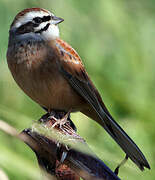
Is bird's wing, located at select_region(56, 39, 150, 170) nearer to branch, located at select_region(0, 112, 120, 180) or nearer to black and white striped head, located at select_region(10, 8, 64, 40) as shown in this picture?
black and white striped head, located at select_region(10, 8, 64, 40)

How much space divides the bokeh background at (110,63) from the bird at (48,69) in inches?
7.6

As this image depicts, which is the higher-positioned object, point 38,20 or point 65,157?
point 38,20

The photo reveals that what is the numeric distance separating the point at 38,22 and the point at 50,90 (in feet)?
1.75

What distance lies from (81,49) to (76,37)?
123 millimetres

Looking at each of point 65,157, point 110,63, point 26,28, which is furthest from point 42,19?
point 65,157

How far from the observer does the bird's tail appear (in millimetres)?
2584

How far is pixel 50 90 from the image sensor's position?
3.28 meters

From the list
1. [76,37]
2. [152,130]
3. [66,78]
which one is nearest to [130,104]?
[152,130]

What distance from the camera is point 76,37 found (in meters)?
4.21

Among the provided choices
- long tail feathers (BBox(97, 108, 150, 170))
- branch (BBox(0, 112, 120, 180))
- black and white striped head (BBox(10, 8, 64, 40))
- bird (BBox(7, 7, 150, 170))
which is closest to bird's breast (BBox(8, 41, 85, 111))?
bird (BBox(7, 7, 150, 170))

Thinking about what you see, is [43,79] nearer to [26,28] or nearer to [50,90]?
[50,90]

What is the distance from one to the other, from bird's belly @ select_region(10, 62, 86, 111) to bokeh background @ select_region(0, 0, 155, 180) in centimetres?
17

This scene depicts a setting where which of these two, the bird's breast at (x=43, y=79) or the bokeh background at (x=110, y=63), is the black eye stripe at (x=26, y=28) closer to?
the bird's breast at (x=43, y=79)

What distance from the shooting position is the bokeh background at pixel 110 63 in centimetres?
351
